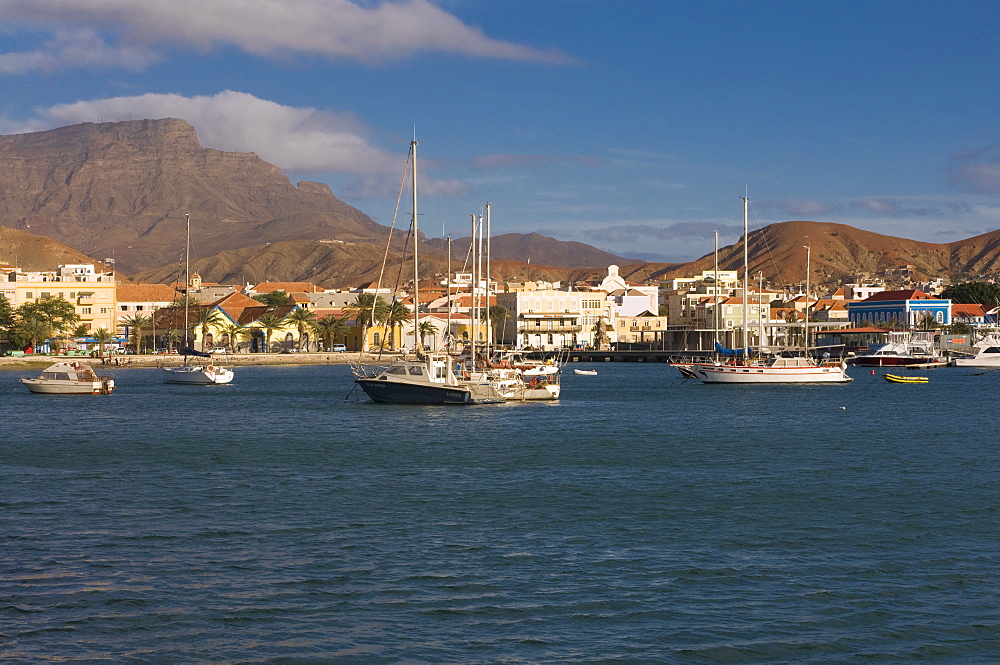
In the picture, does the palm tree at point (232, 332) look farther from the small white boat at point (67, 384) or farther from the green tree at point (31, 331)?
the small white boat at point (67, 384)

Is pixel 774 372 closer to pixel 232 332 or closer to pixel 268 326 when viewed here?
pixel 232 332

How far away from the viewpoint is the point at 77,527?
2269 centimetres

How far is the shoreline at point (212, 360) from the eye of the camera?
106188 millimetres

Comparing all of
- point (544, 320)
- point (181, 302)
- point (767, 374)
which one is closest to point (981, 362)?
point (767, 374)

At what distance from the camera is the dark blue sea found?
15148 millimetres

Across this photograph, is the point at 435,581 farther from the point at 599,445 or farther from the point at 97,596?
the point at 599,445

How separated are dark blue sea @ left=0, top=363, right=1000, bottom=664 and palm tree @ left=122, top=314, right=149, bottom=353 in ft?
268

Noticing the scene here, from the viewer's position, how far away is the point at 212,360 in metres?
104

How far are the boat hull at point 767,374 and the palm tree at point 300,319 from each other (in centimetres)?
6509

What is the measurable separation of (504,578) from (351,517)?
264 inches

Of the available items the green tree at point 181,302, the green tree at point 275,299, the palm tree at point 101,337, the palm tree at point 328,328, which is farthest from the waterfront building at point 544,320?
the palm tree at point 101,337

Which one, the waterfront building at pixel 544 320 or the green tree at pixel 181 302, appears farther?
the waterfront building at pixel 544 320

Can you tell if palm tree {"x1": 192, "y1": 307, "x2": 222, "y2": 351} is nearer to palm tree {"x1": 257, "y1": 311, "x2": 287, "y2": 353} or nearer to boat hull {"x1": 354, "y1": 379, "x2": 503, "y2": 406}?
palm tree {"x1": 257, "y1": 311, "x2": 287, "y2": 353}

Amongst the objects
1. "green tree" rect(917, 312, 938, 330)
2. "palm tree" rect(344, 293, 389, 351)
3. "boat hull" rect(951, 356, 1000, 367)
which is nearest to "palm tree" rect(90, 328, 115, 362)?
"palm tree" rect(344, 293, 389, 351)
